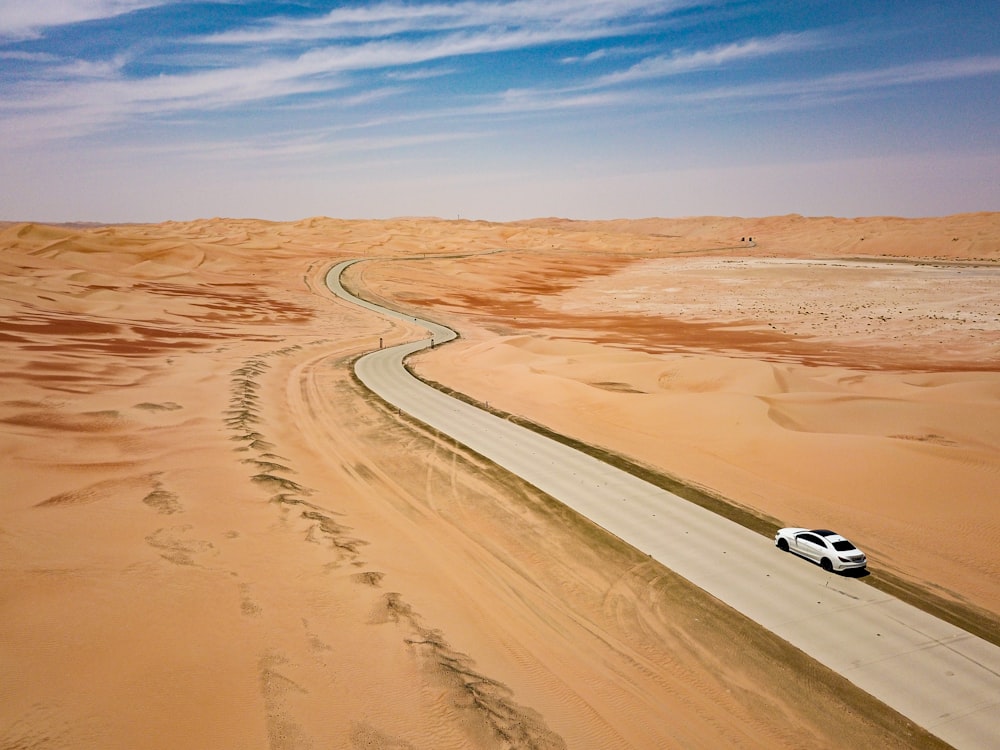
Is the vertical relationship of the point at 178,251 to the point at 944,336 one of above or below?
above

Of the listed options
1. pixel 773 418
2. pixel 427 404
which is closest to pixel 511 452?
pixel 427 404

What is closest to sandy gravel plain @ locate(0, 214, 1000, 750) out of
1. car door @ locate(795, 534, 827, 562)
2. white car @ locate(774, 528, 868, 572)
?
white car @ locate(774, 528, 868, 572)

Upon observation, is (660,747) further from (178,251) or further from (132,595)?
(178,251)

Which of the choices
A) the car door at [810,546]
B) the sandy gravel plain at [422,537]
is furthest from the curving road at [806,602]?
the sandy gravel plain at [422,537]

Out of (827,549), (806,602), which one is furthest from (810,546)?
(806,602)

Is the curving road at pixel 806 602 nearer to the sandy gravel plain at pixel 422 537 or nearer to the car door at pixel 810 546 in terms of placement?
the car door at pixel 810 546

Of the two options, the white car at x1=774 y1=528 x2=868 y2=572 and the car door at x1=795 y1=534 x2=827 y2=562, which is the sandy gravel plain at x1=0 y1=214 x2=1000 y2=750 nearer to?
the white car at x1=774 y1=528 x2=868 y2=572
